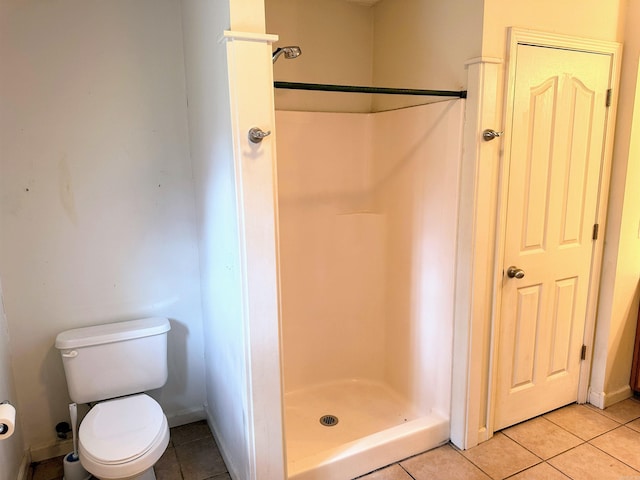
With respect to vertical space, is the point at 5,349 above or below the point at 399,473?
above

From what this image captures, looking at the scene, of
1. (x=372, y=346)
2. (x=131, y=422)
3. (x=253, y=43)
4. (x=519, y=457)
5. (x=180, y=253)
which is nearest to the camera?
(x=253, y=43)

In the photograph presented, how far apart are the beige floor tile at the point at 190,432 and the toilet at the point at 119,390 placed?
0.33 m

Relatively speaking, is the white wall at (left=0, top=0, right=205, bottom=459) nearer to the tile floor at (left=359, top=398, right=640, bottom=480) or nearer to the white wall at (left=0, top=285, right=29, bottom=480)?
the white wall at (left=0, top=285, right=29, bottom=480)

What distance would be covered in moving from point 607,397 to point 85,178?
3.06 m

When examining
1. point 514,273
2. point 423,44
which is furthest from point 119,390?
point 423,44

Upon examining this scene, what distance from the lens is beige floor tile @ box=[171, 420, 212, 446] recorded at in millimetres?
2348

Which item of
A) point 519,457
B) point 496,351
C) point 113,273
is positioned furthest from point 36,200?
point 519,457

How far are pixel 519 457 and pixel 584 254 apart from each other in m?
1.11

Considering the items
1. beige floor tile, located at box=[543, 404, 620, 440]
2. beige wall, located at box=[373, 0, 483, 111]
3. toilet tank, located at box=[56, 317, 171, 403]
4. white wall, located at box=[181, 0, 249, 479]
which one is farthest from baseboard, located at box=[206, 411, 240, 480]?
beige wall, located at box=[373, 0, 483, 111]

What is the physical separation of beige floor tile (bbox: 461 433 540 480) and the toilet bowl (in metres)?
1.46

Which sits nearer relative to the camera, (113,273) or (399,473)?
(399,473)

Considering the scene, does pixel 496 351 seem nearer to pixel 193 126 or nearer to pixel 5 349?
pixel 193 126

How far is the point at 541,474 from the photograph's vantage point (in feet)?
6.69

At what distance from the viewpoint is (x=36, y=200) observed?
6.60 feet
